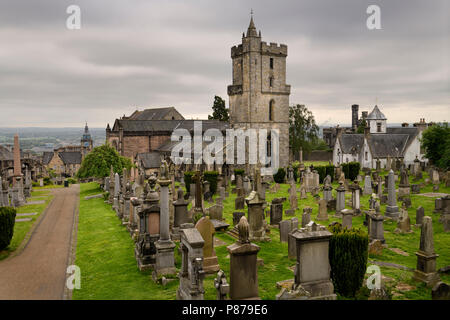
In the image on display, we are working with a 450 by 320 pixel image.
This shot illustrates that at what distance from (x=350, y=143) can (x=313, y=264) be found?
4660cm

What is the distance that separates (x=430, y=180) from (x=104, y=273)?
2661 cm

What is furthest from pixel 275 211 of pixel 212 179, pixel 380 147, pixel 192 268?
pixel 380 147

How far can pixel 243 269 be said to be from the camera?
26.2 ft

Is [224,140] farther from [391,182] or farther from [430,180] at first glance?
[391,182]

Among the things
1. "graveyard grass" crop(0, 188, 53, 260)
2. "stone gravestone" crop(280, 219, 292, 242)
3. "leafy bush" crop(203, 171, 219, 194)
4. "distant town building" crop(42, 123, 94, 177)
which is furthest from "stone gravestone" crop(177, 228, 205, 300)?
"distant town building" crop(42, 123, 94, 177)

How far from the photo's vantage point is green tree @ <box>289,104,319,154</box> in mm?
59781

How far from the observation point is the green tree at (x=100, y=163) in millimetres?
31781

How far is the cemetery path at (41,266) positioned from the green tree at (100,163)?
12288mm

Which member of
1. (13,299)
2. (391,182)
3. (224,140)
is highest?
(224,140)

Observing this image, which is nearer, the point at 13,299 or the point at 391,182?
the point at 13,299
